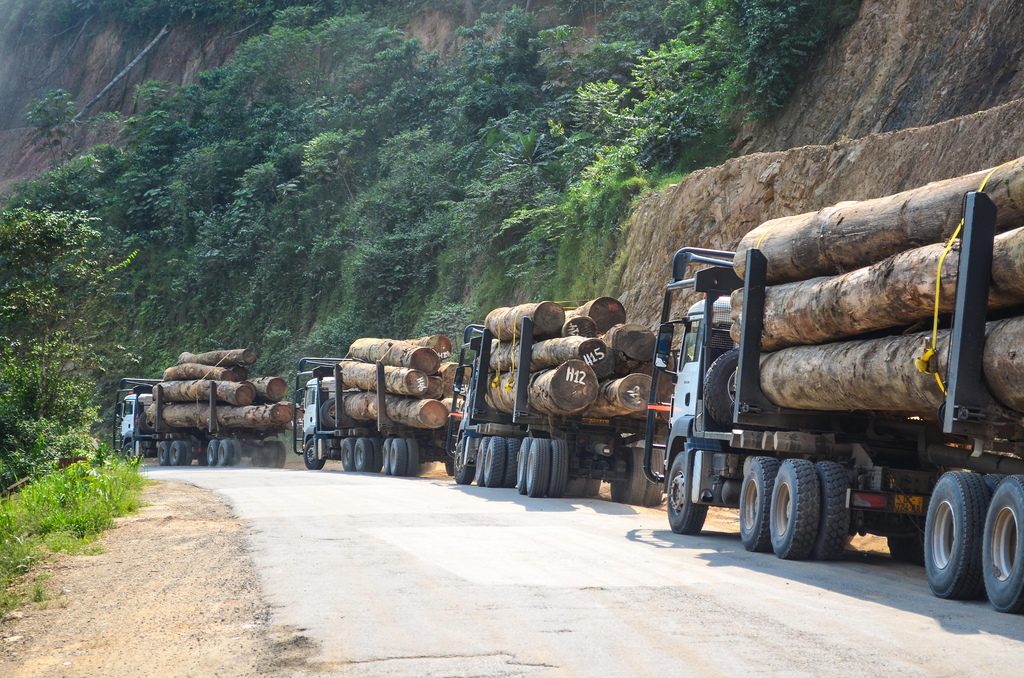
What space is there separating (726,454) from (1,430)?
13.9m

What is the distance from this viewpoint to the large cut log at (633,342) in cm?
1812

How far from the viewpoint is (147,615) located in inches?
311

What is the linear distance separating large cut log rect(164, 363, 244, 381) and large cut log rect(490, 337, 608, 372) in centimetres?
1903

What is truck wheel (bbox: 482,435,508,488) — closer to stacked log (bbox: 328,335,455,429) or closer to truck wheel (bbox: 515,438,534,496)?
truck wheel (bbox: 515,438,534,496)

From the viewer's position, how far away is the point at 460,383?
24703 mm

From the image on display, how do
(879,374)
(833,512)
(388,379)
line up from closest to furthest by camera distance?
(879,374), (833,512), (388,379)

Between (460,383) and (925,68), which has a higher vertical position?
(925,68)

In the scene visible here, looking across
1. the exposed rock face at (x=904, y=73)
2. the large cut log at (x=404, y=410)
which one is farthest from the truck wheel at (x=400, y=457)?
the exposed rock face at (x=904, y=73)

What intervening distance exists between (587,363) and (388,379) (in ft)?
34.9

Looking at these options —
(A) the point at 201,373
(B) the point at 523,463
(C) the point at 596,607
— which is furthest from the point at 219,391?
(C) the point at 596,607

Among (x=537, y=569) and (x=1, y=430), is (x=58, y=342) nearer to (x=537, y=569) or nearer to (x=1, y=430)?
(x=1, y=430)

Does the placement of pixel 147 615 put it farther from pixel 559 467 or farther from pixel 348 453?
pixel 348 453

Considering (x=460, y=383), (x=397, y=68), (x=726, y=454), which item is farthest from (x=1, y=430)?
(x=397, y=68)

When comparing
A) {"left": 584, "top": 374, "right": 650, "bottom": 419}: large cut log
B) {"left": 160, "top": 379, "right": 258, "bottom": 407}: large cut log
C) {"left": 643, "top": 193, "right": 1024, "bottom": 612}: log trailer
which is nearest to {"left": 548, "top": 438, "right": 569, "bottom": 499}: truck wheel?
{"left": 584, "top": 374, "right": 650, "bottom": 419}: large cut log
